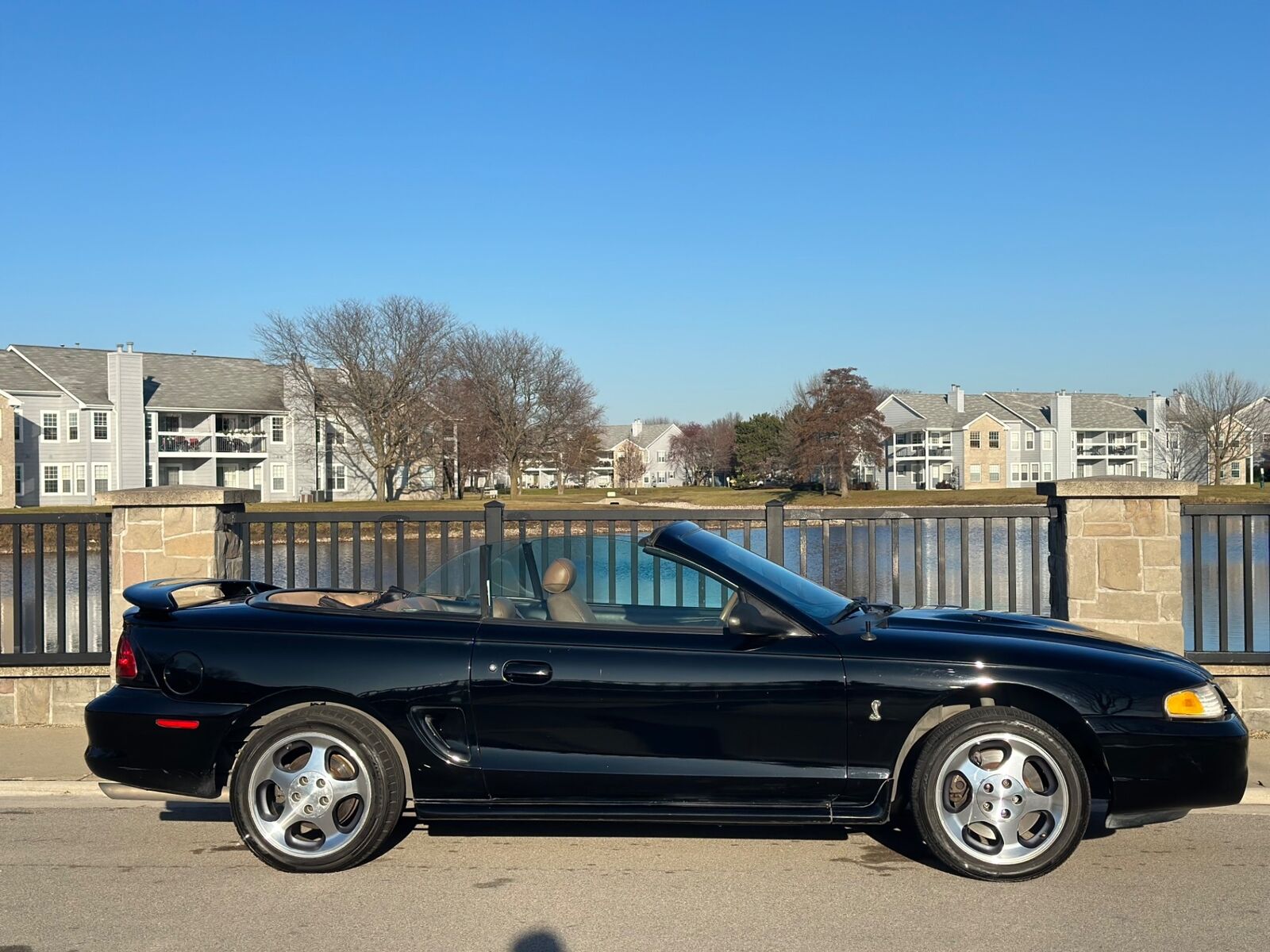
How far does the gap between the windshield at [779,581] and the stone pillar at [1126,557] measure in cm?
296

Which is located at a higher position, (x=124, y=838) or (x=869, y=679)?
(x=869, y=679)

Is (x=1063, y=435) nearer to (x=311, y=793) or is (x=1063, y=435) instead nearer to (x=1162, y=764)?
(x=1162, y=764)

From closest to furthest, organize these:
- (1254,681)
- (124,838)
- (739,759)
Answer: (739,759)
(124,838)
(1254,681)

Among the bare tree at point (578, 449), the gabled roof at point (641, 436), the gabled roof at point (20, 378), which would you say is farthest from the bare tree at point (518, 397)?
the gabled roof at point (641, 436)

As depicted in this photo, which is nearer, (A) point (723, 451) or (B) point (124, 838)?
(B) point (124, 838)

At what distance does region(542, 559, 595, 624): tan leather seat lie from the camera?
16.8ft

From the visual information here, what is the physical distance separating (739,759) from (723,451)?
401 ft

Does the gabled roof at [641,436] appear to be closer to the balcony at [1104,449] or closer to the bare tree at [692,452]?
the bare tree at [692,452]

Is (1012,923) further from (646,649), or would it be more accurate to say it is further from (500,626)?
(500,626)

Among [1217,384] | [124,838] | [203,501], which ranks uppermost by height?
A: [1217,384]

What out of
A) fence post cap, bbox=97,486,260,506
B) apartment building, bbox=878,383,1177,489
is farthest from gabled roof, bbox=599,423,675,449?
fence post cap, bbox=97,486,260,506

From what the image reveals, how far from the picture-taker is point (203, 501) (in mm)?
8000

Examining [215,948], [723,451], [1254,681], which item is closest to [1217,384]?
[723,451]

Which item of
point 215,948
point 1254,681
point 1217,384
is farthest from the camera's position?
point 1217,384
